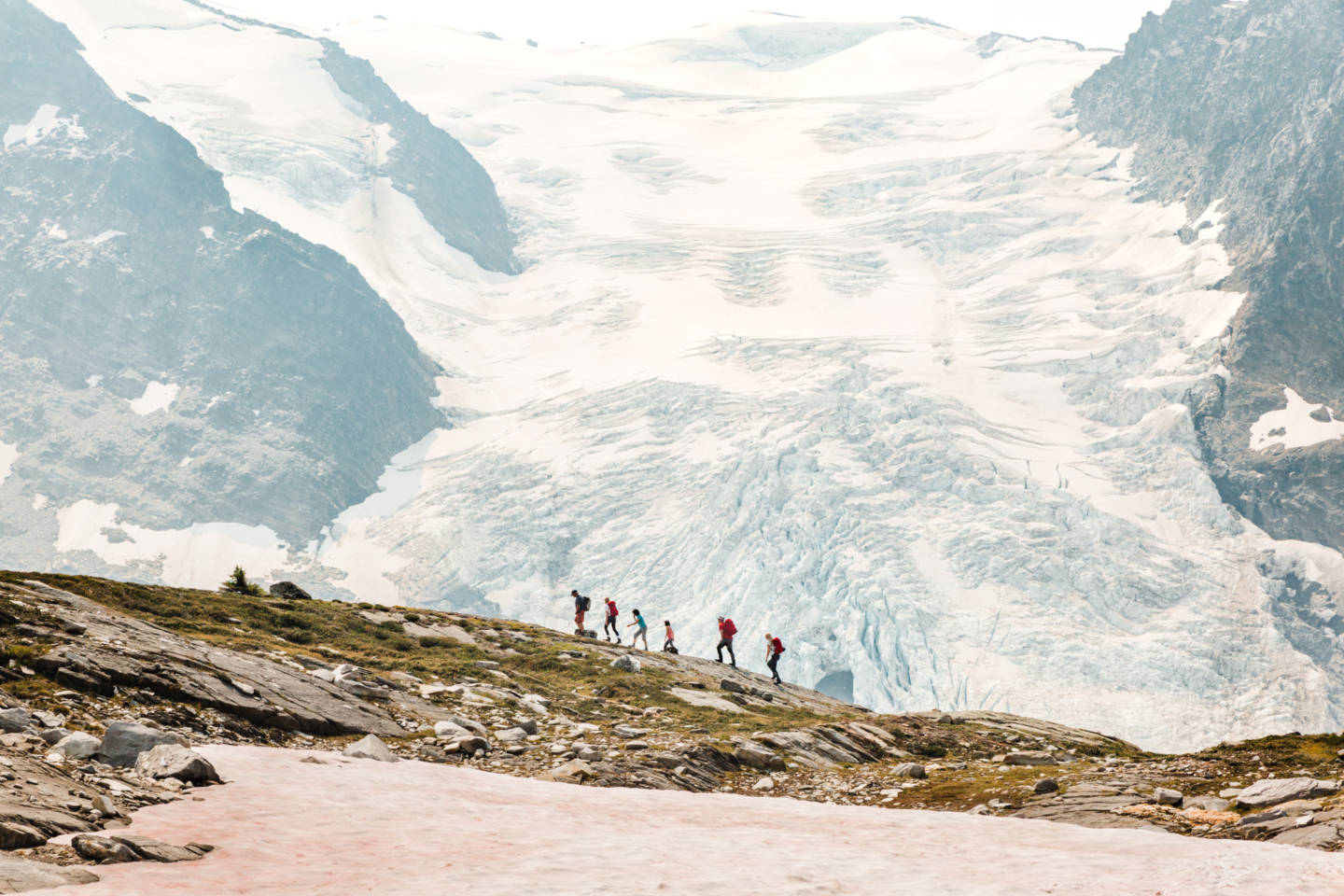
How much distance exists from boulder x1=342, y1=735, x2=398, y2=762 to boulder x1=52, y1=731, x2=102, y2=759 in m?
4.04

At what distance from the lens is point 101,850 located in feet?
31.5

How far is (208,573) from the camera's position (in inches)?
6353

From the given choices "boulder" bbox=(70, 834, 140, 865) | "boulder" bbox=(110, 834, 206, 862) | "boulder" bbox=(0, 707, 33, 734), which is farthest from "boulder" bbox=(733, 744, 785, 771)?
"boulder" bbox=(70, 834, 140, 865)

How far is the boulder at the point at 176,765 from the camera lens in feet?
42.7

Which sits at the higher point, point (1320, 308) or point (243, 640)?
point (1320, 308)

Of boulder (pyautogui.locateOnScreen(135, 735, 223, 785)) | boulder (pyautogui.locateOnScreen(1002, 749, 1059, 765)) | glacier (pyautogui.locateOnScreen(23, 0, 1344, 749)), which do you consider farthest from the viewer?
glacier (pyautogui.locateOnScreen(23, 0, 1344, 749))

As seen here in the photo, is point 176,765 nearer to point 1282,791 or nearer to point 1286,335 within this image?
point 1282,791

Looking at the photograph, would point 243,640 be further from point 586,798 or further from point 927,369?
point 927,369

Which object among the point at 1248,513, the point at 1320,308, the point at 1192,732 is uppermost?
the point at 1320,308

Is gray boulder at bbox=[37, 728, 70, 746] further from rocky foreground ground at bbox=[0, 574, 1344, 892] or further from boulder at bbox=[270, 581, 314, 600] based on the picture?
boulder at bbox=[270, 581, 314, 600]

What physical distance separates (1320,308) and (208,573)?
182145mm

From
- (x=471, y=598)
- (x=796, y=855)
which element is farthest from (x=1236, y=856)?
(x=471, y=598)

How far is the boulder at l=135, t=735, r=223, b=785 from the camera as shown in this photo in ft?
42.7

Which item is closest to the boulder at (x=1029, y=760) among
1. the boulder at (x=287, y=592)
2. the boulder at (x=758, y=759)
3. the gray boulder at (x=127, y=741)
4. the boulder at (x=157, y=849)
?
the boulder at (x=758, y=759)
